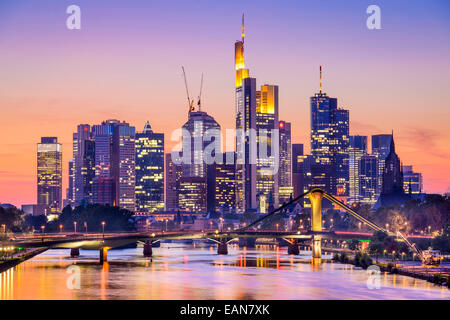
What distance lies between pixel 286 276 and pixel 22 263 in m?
60.7

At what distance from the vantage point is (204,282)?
14538 centimetres

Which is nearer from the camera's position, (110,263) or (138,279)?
(138,279)

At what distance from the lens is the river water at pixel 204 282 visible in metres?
123

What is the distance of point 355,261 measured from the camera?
594 ft

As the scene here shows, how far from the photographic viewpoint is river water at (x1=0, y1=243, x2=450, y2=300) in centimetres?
12319
